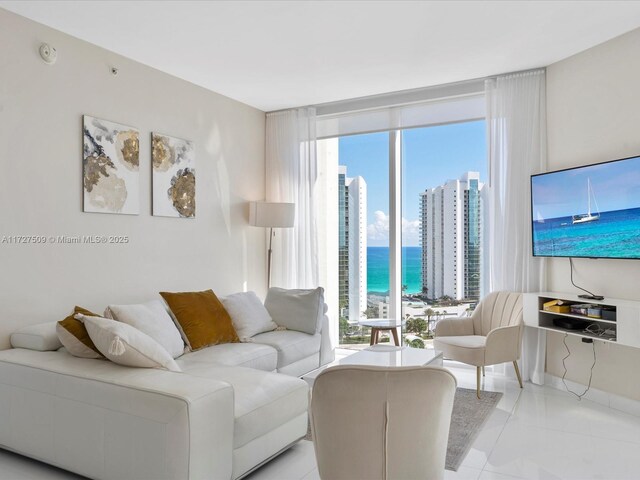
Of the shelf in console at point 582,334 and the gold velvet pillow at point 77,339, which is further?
the shelf in console at point 582,334

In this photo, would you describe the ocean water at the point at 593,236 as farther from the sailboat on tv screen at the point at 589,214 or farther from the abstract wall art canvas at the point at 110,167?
the abstract wall art canvas at the point at 110,167

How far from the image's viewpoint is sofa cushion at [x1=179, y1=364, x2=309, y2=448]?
2473mm

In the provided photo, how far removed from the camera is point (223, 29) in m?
3.52

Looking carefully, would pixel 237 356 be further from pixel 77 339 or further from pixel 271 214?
pixel 271 214

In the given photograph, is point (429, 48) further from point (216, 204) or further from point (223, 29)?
point (216, 204)

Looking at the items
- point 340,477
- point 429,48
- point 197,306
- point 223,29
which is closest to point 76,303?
point 197,306

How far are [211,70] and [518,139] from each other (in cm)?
278

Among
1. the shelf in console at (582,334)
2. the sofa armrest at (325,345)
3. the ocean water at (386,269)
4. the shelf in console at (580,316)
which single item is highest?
the ocean water at (386,269)

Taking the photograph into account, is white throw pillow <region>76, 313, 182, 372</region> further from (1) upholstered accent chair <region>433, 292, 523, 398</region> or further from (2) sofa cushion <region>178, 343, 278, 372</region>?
(1) upholstered accent chair <region>433, 292, 523, 398</region>

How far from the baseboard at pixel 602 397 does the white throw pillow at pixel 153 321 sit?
10.1 ft

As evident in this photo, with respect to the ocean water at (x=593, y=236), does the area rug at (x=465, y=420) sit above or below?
below

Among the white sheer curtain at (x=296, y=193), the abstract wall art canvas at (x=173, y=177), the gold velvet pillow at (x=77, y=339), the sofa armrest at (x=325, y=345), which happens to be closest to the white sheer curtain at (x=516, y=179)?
the sofa armrest at (x=325, y=345)

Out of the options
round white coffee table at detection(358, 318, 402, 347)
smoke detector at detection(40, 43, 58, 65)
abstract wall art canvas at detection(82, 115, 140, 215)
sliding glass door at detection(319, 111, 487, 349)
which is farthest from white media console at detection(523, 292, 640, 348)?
smoke detector at detection(40, 43, 58, 65)

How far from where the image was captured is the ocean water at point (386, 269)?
17.3 ft
